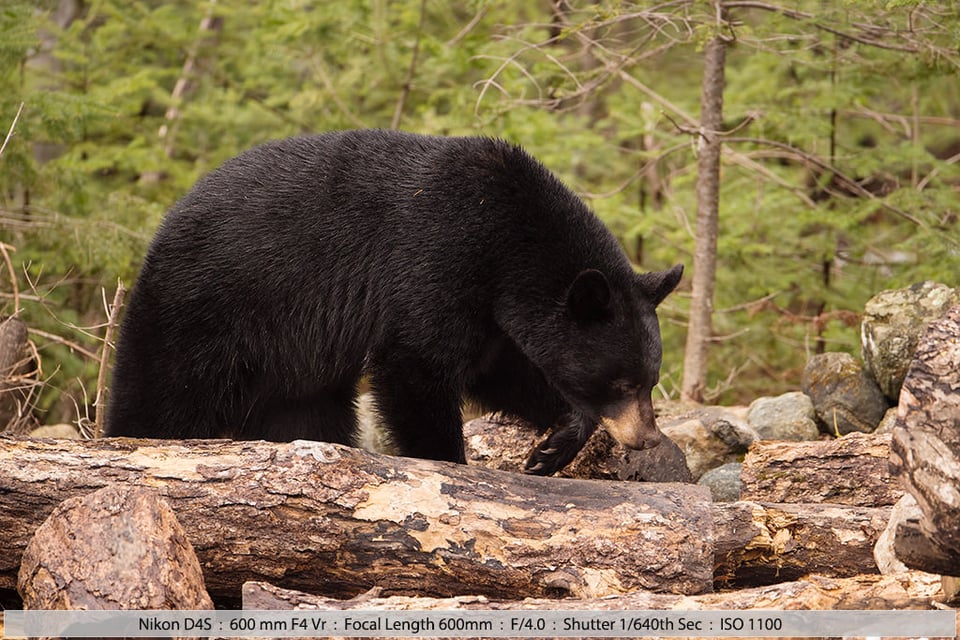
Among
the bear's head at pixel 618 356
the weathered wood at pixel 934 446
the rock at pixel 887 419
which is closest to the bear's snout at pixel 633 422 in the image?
the bear's head at pixel 618 356

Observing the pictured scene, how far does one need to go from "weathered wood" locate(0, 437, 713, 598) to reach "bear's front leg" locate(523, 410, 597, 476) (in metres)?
1.11

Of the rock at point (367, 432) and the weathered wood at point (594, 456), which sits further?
the rock at point (367, 432)

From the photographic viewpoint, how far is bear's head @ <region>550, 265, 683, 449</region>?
4.27 m

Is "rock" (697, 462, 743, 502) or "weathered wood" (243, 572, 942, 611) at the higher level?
"weathered wood" (243, 572, 942, 611)

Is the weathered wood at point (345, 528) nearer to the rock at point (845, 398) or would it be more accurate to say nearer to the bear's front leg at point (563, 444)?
the bear's front leg at point (563, 444)

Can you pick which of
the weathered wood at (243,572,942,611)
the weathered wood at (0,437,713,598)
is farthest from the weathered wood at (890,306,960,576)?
the weathered wood at (0,437,713,598)

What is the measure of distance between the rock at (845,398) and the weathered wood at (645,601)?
2516 mm

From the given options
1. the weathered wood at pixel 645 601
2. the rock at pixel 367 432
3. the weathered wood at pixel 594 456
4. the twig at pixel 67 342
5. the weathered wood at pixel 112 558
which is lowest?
the rock at pixel 367 432

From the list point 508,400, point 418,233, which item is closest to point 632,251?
point 508,400

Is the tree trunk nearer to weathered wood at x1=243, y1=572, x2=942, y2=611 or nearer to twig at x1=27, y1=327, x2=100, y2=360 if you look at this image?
weathered wood at x1=243, y1=572, x2=942, y2=611

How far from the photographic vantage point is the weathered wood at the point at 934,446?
2.91 metres

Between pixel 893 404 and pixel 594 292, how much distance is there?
2.59m

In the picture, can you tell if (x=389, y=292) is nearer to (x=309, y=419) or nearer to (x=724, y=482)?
(x=309, y=419)

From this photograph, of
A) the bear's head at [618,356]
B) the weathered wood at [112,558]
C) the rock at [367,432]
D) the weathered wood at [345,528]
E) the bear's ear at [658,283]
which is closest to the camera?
the weathered wood at [112,558]
